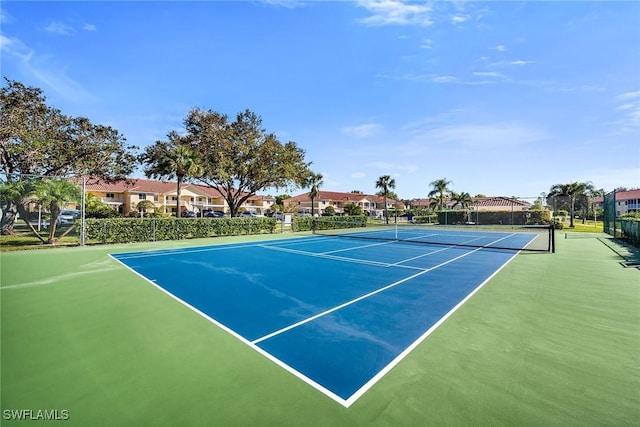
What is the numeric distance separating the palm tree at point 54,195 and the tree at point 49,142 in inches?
168

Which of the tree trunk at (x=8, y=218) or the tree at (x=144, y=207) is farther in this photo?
the tree at (x=144, y=207)

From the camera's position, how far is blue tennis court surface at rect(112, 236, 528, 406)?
13.1 ft

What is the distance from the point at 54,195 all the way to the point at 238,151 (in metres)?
14.8

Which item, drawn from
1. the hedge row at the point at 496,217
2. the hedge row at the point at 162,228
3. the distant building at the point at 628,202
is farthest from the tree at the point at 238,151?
the distant building at the point at 628,202

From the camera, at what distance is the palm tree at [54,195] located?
15.7 metres

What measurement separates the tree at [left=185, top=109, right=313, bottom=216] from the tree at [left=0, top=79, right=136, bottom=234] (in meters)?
6.62

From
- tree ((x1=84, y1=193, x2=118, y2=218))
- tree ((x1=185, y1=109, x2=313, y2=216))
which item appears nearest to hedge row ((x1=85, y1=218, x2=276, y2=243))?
tree ((x1=185, y1=109, x2=313, y2=216))

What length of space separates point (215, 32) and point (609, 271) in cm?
1747

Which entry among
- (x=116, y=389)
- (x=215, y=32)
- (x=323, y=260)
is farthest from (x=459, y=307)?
(x=215, y=32)

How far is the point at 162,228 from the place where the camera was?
2072 centimetres

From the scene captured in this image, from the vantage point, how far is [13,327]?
5.18 metres

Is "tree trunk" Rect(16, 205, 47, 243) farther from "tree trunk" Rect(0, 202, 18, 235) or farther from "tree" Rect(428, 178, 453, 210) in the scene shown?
"tree" Rect(428, 178, 453, 210)

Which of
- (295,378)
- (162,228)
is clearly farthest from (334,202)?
(295,378)

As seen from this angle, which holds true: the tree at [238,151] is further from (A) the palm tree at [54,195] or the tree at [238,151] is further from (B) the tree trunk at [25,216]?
(B) the tree trunk at [25,216]
